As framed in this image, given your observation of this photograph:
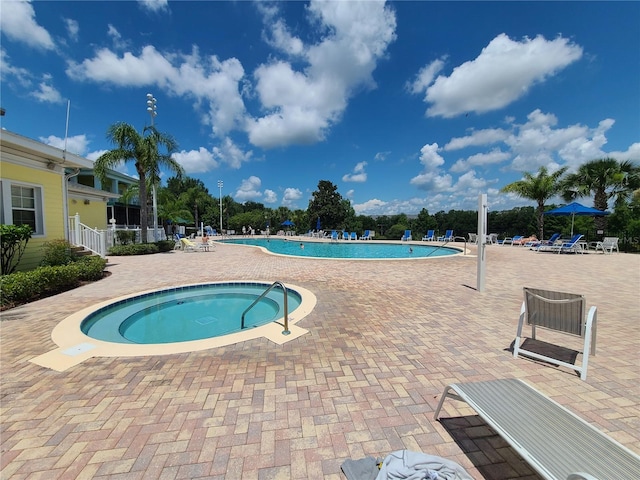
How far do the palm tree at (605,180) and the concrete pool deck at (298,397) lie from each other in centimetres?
1642

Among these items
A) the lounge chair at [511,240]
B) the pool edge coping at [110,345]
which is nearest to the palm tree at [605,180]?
the lounge chair at [511,240]

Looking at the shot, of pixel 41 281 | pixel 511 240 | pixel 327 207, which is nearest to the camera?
pixel 41 281

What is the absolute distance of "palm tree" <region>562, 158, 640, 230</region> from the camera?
16.1 m

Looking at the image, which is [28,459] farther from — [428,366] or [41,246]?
[41,246]

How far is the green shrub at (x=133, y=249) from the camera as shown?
14.2 meters

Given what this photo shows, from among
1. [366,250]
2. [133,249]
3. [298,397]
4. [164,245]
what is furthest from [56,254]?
[366,250]

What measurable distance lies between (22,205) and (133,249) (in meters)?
6.46

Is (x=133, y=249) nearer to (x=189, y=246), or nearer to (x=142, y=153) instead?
(x=189, y=246)

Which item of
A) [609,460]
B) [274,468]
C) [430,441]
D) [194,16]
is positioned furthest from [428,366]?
[194,16]

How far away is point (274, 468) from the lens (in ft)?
6.23

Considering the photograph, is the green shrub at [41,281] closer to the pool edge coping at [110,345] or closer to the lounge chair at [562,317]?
the pool edge coping at [110,345]

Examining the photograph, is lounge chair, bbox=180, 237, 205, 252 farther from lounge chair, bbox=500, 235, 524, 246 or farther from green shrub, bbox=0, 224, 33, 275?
lounge chair, bbox=500, 235, 524, 246

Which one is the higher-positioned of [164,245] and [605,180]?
[605,180]

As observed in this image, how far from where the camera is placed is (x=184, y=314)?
6207mm
